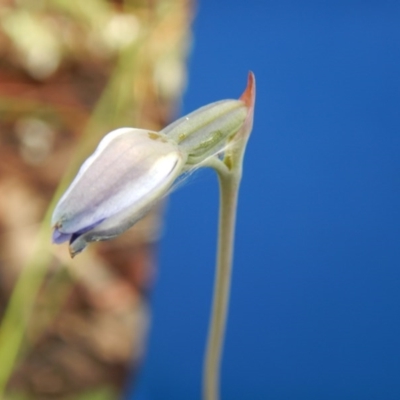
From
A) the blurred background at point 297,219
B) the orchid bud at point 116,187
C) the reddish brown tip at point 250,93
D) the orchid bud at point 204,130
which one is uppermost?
the blurred background at point 297,219

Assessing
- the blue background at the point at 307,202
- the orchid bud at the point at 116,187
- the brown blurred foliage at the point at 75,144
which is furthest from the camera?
the brown blurred foliage at the point at 75,144

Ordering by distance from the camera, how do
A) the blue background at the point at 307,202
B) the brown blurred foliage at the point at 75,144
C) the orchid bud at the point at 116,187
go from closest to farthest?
the orchid bud at the point at 116,187 < the blue background at the point at 307,202 < the brown blurred foliage at the point at 75,144

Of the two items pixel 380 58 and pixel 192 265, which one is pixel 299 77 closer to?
pixel 380 58

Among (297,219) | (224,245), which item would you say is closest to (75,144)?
(297,219)

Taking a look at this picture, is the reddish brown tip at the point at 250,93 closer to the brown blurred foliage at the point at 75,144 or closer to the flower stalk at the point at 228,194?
the flower stalk at the point at 228,194

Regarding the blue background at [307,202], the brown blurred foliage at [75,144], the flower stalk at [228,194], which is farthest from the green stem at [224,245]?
the brown blurred foliage at [75,144]

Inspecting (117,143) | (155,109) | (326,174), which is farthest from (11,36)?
(117,143)
